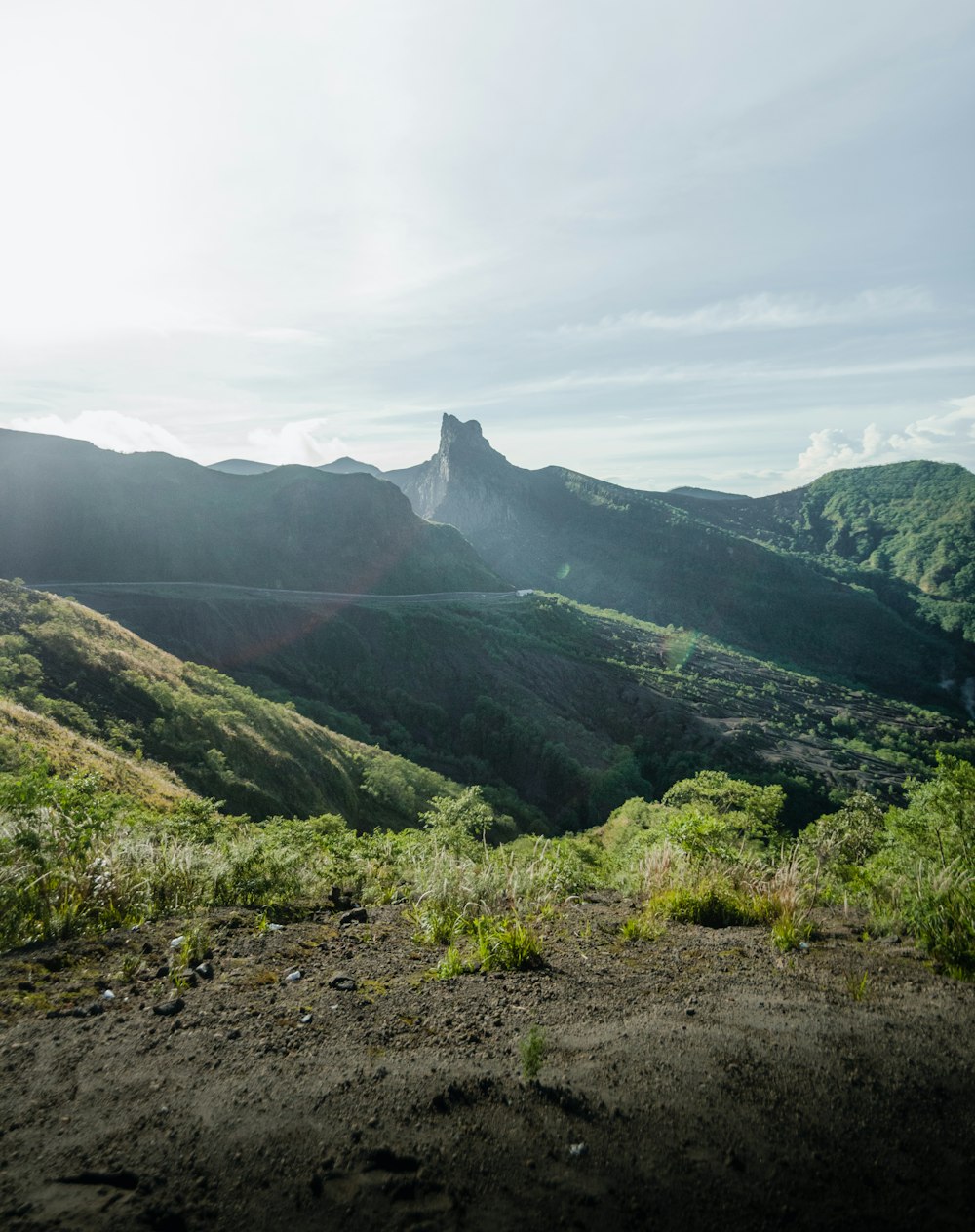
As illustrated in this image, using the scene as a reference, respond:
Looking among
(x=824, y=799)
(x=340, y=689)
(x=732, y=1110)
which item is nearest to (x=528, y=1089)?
(x=732, y=1110)

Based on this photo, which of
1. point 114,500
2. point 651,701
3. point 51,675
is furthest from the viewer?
point 114,500

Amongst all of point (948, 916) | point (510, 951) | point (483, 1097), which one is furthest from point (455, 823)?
point (483, 1097)

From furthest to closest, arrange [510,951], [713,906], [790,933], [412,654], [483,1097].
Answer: [412,654] → [713,906] → [790,933] → [510,951] → [483,1097]

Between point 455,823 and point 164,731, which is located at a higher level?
point 455,823

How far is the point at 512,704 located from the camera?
55.9m

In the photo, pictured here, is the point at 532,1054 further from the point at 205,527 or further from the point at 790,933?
the point at 205,527

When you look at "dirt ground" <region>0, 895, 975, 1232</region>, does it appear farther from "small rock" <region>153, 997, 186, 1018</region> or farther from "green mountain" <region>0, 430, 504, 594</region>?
"green mountain" <region>0, 430, 504, 594</region>

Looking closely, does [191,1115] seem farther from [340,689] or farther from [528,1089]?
[340,689]

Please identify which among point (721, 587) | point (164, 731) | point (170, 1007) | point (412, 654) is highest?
point (721, 587)

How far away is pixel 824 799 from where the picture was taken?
51.4 meters

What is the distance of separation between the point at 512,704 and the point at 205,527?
57904 mm

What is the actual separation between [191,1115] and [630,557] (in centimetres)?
17681

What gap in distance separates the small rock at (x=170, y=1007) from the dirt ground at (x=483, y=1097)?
10cm

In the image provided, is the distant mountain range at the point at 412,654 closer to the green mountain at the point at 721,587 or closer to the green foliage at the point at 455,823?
the green mountain at the point at 721,587
